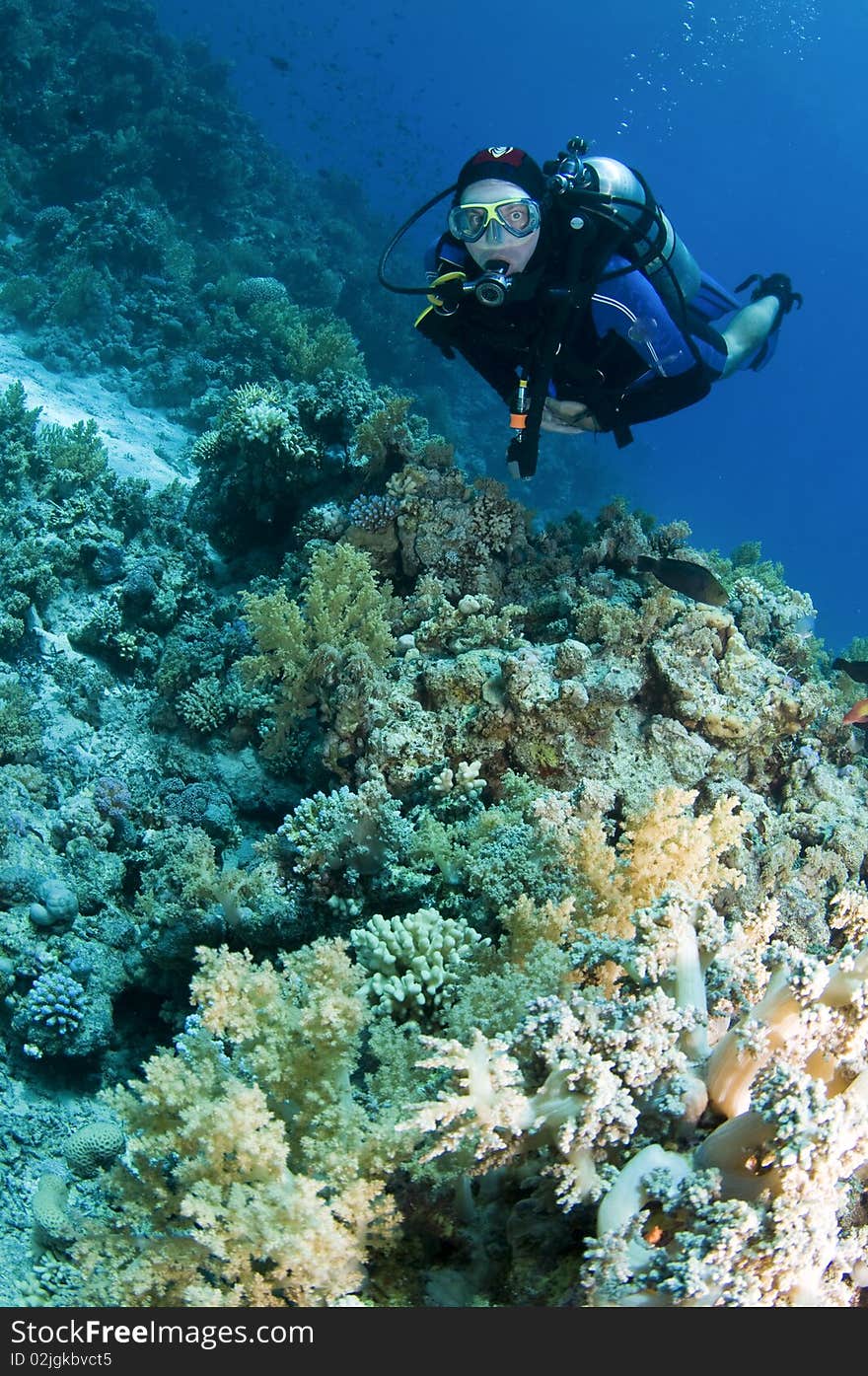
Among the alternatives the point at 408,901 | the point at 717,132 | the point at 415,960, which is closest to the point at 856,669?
the point at 408,901

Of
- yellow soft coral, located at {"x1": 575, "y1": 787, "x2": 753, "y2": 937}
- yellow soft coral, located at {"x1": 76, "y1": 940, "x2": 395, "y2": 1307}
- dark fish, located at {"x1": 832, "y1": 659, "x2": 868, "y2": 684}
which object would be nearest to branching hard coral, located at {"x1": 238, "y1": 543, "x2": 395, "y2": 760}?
yellow soft coral, located at {"x1": 575, "y1": 787, "x2": 753, "y2": 937}

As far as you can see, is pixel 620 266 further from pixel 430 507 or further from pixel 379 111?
pixel 379 111

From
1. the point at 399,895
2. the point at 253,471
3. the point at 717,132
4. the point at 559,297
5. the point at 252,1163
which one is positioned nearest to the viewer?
the point at 252,1163

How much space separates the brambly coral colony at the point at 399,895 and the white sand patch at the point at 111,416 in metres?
1.33

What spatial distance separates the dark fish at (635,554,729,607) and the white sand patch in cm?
646

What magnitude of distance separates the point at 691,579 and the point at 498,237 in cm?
266

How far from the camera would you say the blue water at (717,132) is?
5969 cm

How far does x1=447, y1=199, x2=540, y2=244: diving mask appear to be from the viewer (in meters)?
4.98

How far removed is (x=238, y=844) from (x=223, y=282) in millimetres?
12369

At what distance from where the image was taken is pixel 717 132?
294 ft

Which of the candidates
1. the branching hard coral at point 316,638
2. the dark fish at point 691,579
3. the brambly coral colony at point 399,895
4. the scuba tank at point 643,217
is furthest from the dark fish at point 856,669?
the branching hard coral at point 316,638

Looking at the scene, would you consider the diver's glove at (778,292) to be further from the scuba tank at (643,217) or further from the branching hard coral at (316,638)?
the branching hard coral at (316,638)

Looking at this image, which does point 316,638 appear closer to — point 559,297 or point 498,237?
point 559,297

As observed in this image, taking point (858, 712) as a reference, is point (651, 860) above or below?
below
